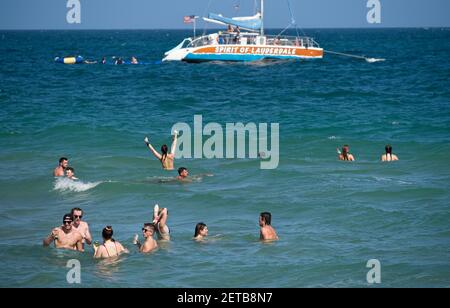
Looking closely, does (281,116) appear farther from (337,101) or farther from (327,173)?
(327,173)

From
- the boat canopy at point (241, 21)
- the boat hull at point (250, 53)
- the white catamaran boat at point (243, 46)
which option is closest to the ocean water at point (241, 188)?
the boat hull at point (250, 53)

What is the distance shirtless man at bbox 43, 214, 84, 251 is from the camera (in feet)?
46.7

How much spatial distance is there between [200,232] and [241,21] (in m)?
47.7

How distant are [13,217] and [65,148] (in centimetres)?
934

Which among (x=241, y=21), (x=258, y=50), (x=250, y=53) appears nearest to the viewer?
(x=258, y=50)

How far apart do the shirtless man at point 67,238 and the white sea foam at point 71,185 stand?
5.64m

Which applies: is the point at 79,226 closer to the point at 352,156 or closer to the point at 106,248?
the point at 106,248

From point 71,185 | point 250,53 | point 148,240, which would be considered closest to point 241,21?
point 250,53

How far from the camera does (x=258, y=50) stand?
194 feet

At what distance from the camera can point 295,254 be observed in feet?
47.1

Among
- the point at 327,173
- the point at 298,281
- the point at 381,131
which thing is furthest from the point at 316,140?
the point at 298,281

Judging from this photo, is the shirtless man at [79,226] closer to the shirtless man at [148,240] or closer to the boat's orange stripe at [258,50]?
the shirtless man at [148,240]

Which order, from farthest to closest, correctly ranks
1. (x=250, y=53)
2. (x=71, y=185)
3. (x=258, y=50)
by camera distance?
1. (x=250, y=53)
2. (x=258, y=50)
3. (x=71, y=185)
